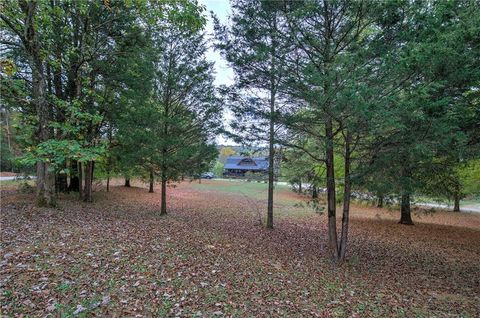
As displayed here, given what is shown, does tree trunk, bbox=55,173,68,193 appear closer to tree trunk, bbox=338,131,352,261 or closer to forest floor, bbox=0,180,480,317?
forest floor, bbox=0,180,480,317

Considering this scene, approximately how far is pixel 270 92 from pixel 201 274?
21.1 ft

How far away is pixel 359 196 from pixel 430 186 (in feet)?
14.2

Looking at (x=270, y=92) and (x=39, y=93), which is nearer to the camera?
(x=39, y=93)

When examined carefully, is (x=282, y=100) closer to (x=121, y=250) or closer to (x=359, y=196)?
(x=359, y=196)

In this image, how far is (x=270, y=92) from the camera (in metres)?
9.24

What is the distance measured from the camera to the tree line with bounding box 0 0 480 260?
A: 17.0 feet

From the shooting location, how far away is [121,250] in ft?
17.1

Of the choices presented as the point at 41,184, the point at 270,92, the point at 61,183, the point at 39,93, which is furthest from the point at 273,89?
the point at 61,183

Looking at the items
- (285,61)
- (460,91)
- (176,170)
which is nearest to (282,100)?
(285,61)

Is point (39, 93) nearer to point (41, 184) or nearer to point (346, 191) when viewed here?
point (41, 184)

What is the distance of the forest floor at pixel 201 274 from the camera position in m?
3.64

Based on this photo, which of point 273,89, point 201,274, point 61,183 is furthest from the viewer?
point 61,183

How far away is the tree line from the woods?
4 centimetres

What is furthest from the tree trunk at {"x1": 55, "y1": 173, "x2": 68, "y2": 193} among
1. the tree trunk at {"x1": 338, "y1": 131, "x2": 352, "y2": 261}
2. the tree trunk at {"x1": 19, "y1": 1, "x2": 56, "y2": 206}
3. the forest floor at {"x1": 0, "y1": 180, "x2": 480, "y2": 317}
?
the tree trunk at {"x1": 338, "y1": 131, "x2": 352, "y2": 261}
